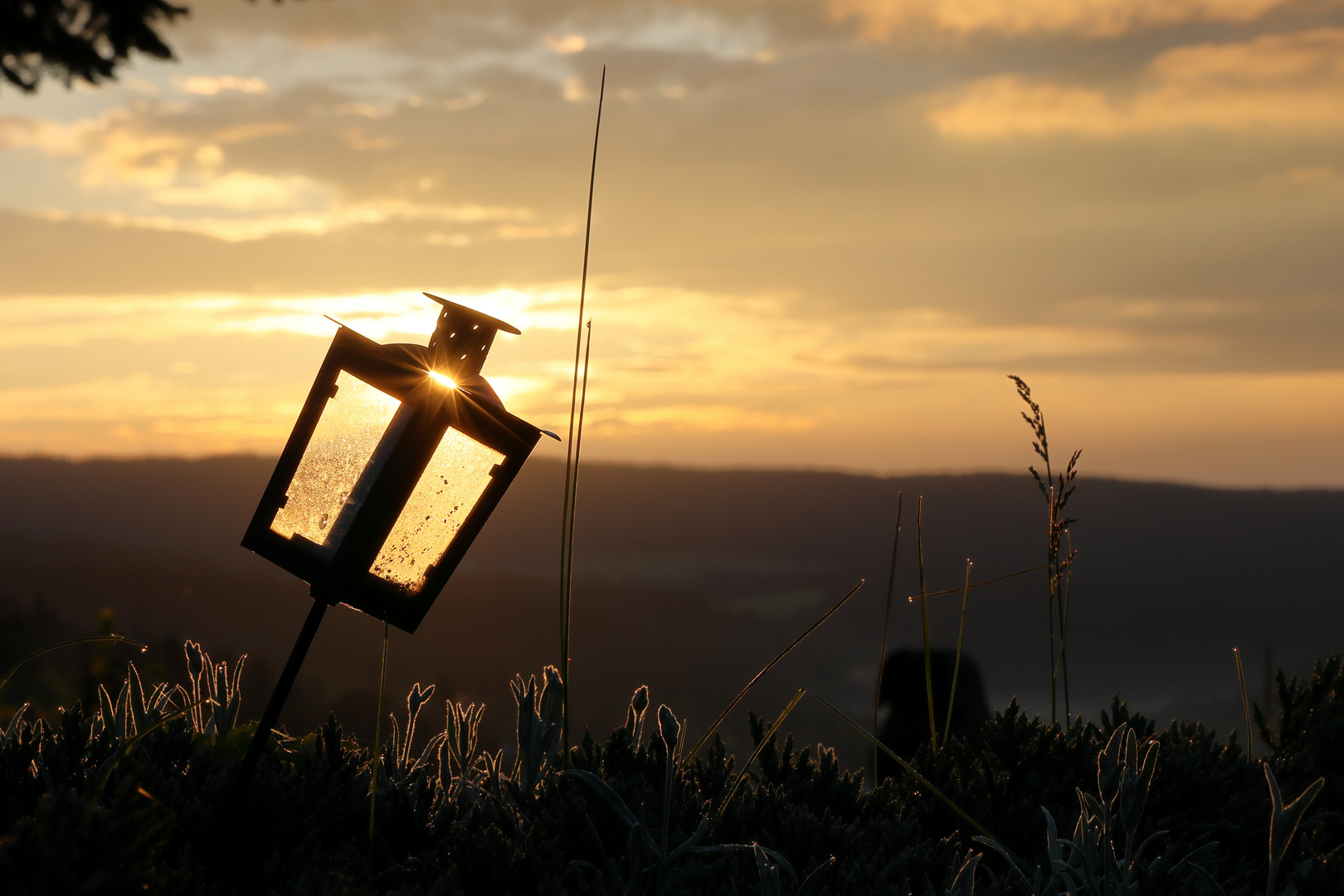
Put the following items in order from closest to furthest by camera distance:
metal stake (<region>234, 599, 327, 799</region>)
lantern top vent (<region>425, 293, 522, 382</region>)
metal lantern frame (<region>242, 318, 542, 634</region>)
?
metal stake (<region>234, 599, 327, 799</region>) → metal lantern frame (<region>242, 318, 542, 634</region>) → lantern top vent (<region>425, 293, 522, 382</region>)

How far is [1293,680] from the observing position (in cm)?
393

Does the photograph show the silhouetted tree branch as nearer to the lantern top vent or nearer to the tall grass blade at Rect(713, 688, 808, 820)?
the lantern top vent

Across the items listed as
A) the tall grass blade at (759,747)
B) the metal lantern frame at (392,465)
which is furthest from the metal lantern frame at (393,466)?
the tall grass blade at (759,747)

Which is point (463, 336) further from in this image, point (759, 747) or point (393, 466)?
point (759, 747)

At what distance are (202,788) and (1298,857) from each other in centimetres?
333

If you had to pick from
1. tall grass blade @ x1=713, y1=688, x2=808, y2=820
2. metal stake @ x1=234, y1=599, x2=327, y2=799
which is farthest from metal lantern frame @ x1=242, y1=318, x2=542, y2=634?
tall grass blade @ x1=713, y1=688, x2=808, y2=820

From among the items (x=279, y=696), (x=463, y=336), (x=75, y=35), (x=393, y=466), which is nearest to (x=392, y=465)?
(x=393, y=466)

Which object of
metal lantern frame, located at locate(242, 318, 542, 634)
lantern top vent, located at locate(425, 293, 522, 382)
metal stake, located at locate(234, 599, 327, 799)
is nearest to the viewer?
metal stake, located at locate(234, 599, 327, 799)

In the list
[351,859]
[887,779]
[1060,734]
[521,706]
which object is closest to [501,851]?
[351,859]

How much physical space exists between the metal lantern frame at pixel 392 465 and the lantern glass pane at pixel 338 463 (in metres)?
0.01

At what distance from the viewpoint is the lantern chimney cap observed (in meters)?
2.73

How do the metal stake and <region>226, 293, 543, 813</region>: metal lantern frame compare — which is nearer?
the metal stake

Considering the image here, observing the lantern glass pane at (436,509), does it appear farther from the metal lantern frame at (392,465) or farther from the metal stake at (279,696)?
the metal stake at (279,696)

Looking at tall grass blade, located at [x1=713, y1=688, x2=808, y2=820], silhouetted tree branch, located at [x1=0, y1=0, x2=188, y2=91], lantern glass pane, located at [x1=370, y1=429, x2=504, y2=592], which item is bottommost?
tall grass blade, located at [x1=713, y1=688, x2=808, y2=820]
